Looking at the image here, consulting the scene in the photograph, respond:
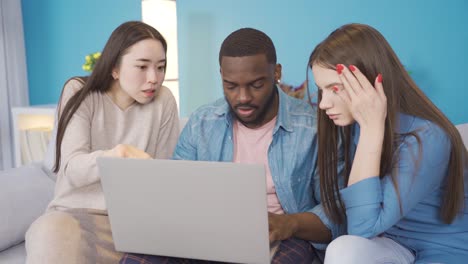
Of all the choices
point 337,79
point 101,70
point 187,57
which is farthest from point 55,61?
point 337,79

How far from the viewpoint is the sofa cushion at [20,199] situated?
157cm

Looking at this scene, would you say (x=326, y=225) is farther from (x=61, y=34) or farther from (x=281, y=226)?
(x=61, y=34)

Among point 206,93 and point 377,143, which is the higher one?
point 377,143

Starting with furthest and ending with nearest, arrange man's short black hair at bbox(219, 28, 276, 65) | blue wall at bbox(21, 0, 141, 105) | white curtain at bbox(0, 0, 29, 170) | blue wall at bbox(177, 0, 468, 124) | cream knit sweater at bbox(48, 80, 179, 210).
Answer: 1. white curtain at bbox(0, 0, 29, 170)
2. blue wall at bbox(21, 0, 141, 105)
3. blue wall at bbox(177, 0, 468, 124)
4. cream knit sweater at bbox(48, 80, 179, 210)
5. man's short black hair at bbox(219, 28, 276, 65)

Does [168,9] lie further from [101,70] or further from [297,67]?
[101,70]

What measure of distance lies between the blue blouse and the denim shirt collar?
0.99 feet

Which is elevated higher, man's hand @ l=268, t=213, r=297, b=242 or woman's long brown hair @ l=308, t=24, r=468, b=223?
woman's long brown hair @ l=308, t=24, r=468, b=223

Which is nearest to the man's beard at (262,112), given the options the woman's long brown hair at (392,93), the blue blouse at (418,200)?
the woman's long brown hair at (392,93)

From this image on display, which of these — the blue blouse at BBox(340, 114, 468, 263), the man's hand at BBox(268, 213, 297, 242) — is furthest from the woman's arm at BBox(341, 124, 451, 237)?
the man's hand at BBox(268, 213, 297, 242)

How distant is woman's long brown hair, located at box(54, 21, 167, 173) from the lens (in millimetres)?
1529

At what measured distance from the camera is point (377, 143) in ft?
3.83

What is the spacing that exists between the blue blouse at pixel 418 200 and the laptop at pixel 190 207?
239 mm

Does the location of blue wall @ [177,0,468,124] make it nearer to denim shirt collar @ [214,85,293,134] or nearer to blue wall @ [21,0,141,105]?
blue wall @ [21,0,141,105]

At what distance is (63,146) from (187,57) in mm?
1750
